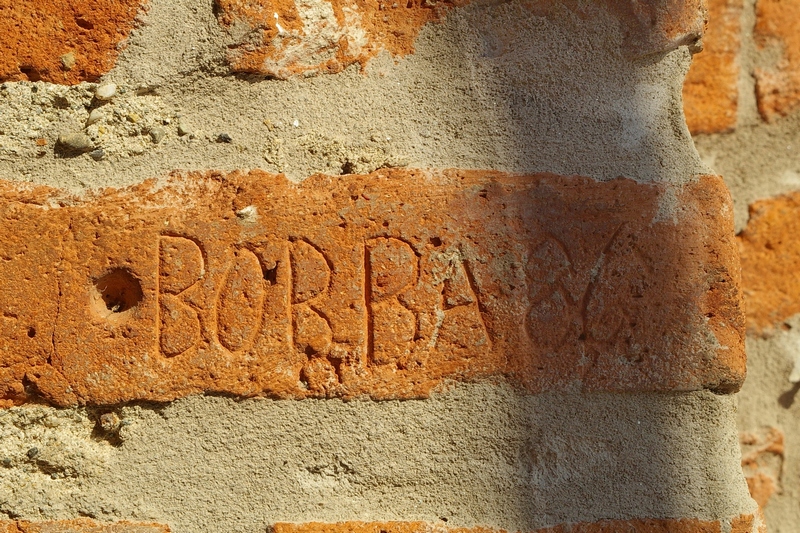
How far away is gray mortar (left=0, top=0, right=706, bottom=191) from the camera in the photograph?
82 cm

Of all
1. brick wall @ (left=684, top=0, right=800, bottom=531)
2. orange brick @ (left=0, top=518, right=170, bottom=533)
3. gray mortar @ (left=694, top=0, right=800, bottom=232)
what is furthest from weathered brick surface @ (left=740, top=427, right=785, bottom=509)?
orange brick @ (left=0, top=518, right=170, bottom=533)

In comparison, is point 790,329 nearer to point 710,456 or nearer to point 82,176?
point 710,456

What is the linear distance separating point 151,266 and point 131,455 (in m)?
0.20

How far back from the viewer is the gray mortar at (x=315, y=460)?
31.3 inches

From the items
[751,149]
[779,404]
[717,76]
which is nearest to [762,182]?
[751,149]

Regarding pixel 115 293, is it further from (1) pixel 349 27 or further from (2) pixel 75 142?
(1) pixel 349 27

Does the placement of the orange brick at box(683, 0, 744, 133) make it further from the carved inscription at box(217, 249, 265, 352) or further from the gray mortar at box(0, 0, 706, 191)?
the carved inscription at box(217, 249, 265, 352)

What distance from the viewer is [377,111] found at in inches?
33.2

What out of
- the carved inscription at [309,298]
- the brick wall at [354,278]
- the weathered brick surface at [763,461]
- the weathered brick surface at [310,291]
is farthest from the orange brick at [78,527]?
the weathered brick surface at [763,461]

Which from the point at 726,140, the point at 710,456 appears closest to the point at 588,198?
the point at 710,456

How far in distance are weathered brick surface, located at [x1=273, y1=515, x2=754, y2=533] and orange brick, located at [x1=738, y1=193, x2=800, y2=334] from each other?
45 centimetres

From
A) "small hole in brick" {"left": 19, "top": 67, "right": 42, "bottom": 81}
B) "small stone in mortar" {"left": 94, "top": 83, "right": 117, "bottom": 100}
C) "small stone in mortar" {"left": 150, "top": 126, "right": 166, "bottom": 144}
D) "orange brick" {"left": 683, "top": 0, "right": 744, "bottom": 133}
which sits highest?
"orange brick" {"left": 683, "top": 0, "right": 744, "bottom": 133}

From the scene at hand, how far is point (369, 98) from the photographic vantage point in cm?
84

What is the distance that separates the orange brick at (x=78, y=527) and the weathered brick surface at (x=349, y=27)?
19.6 inches
